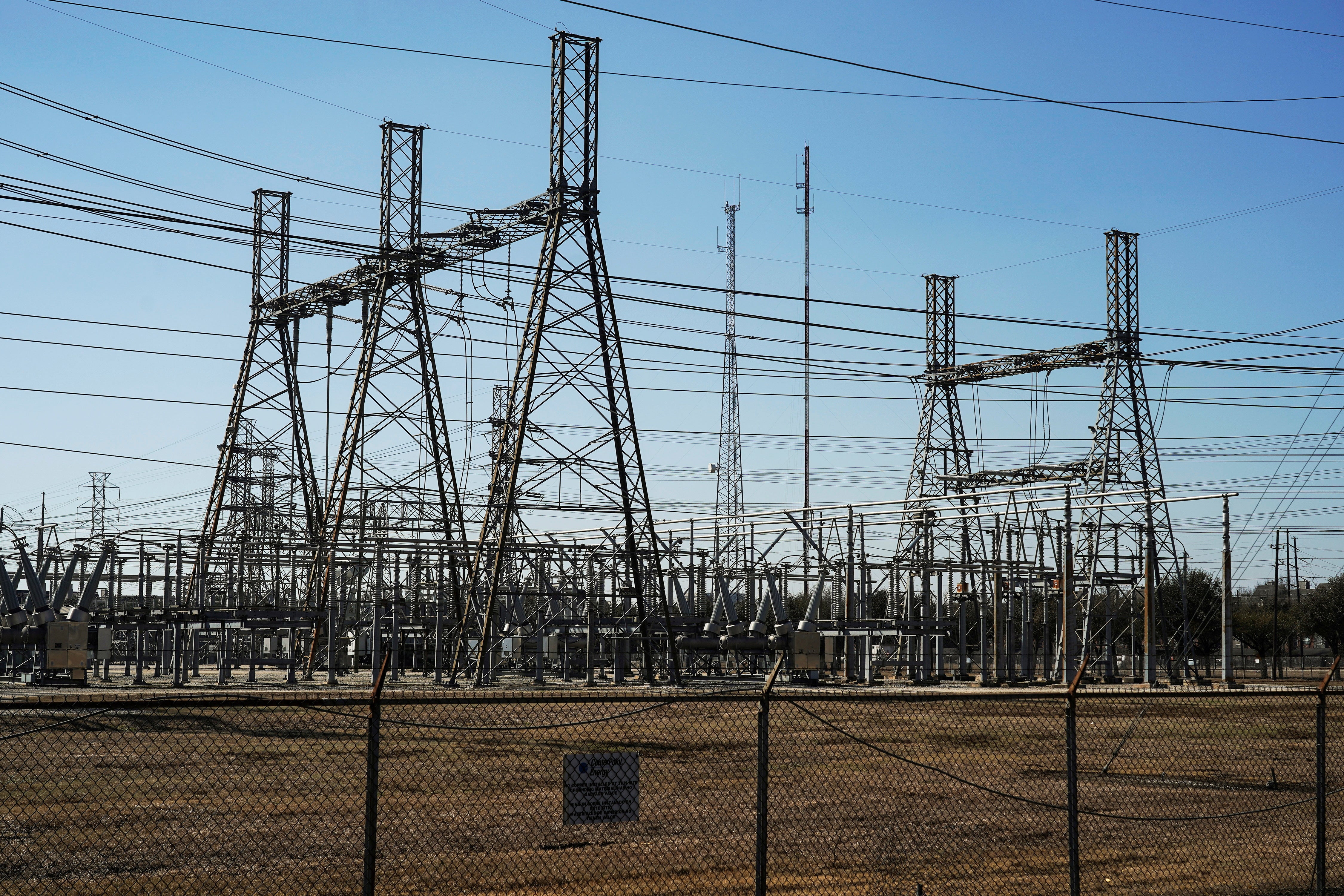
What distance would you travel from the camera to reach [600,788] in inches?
314

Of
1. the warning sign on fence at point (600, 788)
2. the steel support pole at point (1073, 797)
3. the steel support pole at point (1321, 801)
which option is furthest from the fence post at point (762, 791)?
the steel support pole at point (1321, 801)

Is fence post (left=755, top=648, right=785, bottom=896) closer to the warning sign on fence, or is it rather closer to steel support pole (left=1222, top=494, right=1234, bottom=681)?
the warning sign on fence

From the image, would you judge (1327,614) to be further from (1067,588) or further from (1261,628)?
(1067,588)

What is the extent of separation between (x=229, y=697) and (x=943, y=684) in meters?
29.2

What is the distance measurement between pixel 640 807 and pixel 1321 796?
5.51 meters

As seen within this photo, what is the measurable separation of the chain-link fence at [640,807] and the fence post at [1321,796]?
0.03m

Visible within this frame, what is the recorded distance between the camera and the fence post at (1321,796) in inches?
361

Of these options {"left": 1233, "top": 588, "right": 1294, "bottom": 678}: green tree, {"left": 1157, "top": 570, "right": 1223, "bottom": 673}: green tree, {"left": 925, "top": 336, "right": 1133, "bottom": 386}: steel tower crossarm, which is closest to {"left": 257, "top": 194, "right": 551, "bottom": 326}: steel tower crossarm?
{"left": 925, "top": 336, "right": 1133, "bottom": 386}: steel tower crossarm

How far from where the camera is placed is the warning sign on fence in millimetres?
7902

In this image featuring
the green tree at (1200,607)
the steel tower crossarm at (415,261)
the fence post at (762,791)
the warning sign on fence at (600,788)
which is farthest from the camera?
the green tree at (1200,607)

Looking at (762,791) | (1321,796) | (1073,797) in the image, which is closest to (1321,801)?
(1321,796)

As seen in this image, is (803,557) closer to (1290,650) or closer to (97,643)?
(97,643)

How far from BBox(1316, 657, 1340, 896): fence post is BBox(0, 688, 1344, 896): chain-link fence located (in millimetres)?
31

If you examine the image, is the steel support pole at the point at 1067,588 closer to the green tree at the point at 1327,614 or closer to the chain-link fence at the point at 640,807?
the chain-link fence at the point at 640,807
